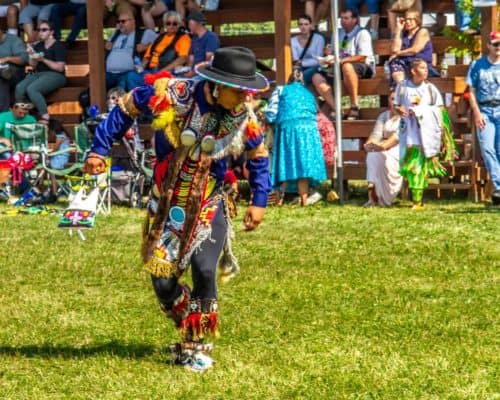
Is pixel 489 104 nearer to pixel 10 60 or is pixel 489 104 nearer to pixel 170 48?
pixel 170 48

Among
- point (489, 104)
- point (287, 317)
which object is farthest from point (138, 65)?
point (287, 317)

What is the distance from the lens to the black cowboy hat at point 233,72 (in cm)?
663

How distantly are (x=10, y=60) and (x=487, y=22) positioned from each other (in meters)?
6.35

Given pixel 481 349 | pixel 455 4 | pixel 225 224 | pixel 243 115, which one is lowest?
pixel 481 349

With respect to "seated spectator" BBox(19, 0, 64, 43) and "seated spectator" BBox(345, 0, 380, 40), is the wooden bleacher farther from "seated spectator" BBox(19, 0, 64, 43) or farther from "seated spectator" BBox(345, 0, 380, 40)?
"seated spectator" BBox(19, 0, 64, 43)

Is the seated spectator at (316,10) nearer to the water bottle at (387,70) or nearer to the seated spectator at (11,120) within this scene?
the water bottle at (387,70)

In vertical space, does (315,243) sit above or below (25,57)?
below

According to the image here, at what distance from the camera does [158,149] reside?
7059mm

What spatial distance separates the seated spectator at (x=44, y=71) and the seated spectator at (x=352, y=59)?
3.74 m

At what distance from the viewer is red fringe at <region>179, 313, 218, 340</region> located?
6.91m

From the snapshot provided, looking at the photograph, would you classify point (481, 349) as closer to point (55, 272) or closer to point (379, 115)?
point (55, 272)

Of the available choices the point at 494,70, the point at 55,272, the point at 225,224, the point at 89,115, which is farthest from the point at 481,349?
the point at 89,115

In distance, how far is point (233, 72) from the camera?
21.9ft

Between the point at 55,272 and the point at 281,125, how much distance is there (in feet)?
16.8
